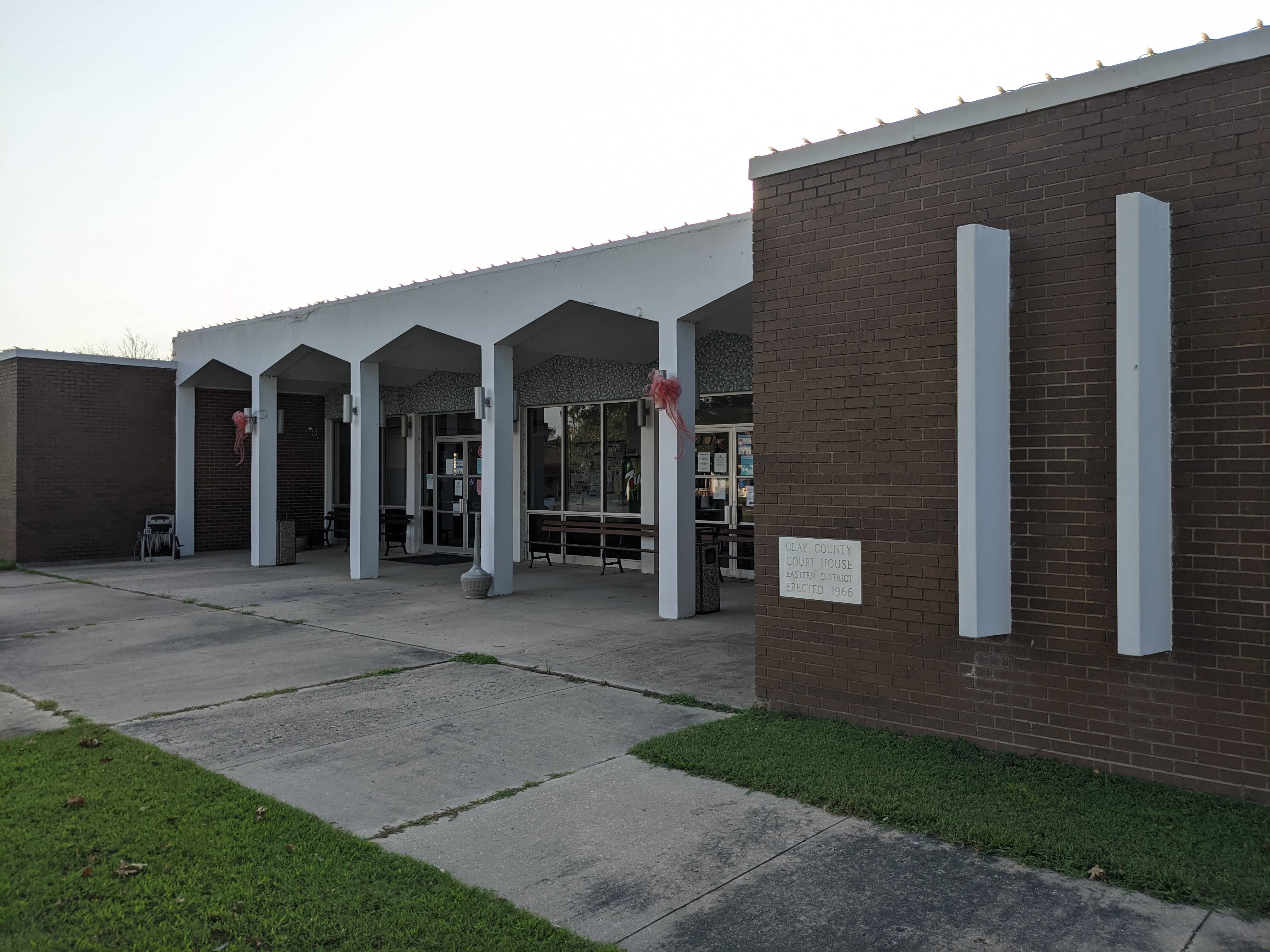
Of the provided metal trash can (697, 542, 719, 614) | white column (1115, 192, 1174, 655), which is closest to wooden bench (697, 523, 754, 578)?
metal trash can (697, 542, 719, 614)

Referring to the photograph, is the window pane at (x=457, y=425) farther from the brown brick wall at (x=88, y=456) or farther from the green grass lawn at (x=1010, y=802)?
the green grass lawn at (x=1010, y=802)

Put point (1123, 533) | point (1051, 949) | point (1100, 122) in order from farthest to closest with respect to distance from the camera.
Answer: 1. point (1100, 122)
2. point (1123, 533)
3. point (1051, 949)

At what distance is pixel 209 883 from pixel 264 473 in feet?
46.4

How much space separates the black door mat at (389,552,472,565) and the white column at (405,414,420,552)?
2.34 ft

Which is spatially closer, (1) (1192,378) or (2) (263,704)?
(1) (1192,378)

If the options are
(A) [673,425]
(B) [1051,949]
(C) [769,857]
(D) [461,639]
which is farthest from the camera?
(A) [673,425]

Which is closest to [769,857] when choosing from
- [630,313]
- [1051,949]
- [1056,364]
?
Answer: [1051,949]

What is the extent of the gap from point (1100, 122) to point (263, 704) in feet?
22.3

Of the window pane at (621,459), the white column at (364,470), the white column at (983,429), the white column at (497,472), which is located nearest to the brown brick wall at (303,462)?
the white column at (364,470)

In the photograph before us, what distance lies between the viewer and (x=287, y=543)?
1730 centimetres

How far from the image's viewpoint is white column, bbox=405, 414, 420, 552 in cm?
1952

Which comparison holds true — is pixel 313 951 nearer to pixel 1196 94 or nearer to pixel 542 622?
pixel 1196 94

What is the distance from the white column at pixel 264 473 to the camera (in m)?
17.0

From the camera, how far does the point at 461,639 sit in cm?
965
